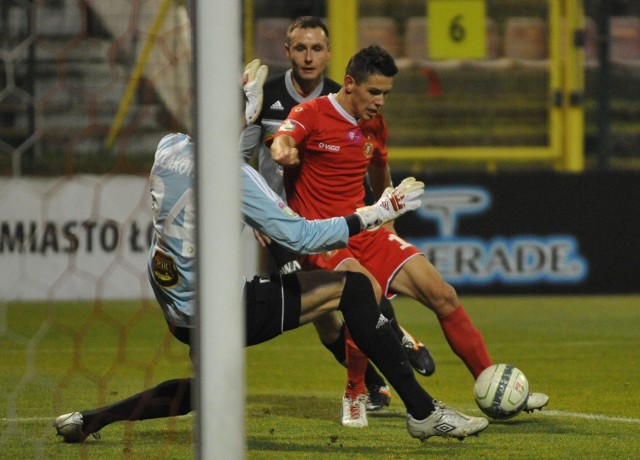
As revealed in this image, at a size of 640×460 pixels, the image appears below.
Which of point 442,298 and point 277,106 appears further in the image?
point 277,106

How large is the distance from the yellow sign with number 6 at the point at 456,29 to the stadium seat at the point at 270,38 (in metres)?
1.45

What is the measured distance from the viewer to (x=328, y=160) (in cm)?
605

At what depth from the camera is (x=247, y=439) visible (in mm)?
5367

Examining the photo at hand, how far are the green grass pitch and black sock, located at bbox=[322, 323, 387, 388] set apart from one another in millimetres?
164

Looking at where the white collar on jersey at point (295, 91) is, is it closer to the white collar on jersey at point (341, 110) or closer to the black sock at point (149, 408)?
the white collar on jersey at point (341, 110)

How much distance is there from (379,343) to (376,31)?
823 centimetres

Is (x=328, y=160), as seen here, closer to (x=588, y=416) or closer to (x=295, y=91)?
(x=295, y=91)

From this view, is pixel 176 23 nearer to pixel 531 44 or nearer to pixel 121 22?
pixel 121 22

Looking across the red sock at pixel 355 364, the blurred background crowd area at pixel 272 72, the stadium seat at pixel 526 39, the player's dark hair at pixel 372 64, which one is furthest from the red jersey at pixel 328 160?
the stadium seat at pixel 526 39

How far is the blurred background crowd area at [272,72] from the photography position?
444 inches

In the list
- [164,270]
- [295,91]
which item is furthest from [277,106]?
[164,270]

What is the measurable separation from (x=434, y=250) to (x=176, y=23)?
313 cm

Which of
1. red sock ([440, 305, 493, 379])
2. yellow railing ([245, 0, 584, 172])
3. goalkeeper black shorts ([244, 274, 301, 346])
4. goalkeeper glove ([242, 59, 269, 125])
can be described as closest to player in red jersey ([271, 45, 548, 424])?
red sock ([440, 305, 493, 379])

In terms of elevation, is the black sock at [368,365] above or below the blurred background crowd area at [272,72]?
below
